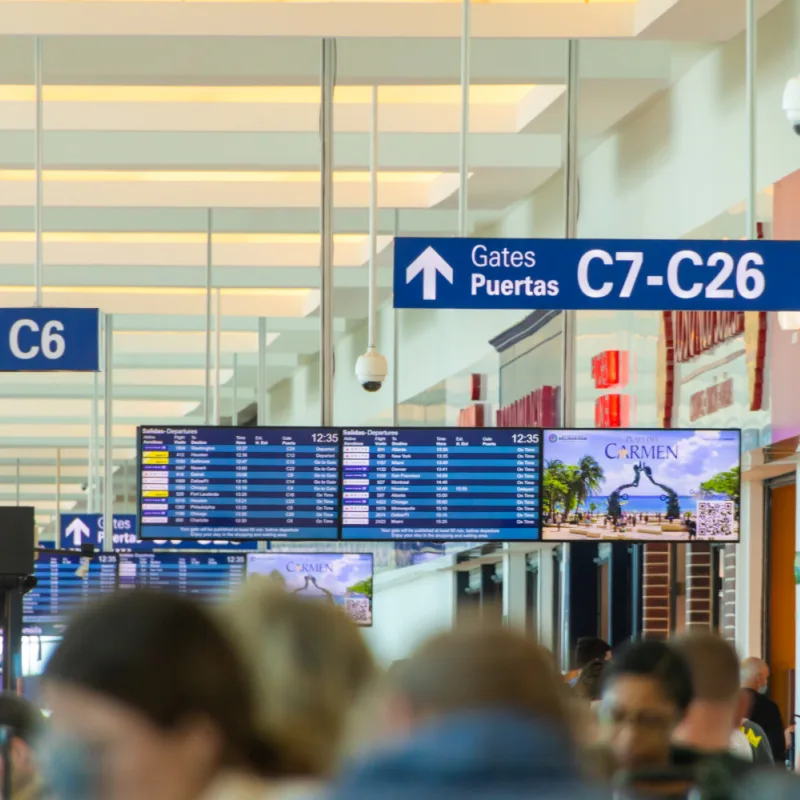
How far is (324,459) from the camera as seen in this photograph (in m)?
10.5

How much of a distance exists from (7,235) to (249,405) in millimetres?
10198

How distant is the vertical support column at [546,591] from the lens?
15.1 metres

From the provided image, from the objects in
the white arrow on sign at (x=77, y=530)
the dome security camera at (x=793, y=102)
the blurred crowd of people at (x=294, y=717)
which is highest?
the dome security camera at (x=793, y=102)

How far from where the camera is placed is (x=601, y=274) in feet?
26.9

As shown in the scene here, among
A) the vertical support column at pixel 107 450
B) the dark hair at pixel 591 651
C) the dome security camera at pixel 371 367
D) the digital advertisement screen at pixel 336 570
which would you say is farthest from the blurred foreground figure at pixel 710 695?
the vertical support column at pixel 107 450

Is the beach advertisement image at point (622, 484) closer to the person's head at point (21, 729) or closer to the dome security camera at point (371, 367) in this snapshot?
the dome security camera at point (371, 367)

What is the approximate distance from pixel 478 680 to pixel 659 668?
1.54m

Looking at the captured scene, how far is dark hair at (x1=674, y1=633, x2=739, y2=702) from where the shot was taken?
3178 millimetres

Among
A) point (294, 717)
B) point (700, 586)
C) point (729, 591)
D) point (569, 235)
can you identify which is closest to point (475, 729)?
point (294, 717)

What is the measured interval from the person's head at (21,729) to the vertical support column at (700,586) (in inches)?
345

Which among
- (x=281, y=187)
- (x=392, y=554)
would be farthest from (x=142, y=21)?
(x=392, y=554)

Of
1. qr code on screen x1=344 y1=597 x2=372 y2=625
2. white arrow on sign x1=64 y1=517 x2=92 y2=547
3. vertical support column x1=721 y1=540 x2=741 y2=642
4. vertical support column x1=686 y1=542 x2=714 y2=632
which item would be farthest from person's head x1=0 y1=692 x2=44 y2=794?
white arrow on sign x1=64 y1=517 x2=92 y2=547

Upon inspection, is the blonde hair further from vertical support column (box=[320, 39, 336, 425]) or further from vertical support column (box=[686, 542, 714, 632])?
vertical support column (box=[686, 542, 714, 632])

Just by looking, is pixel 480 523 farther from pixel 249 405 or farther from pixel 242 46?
pixel 249 405
